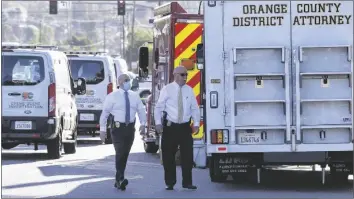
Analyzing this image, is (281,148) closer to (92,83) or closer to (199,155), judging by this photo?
(199,155)

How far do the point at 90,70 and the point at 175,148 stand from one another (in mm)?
12353

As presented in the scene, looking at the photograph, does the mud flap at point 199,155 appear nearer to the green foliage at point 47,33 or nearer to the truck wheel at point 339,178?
the truck wheel at point 339,178

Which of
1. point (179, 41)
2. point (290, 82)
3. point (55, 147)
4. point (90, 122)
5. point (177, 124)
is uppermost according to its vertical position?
point (179, 41)

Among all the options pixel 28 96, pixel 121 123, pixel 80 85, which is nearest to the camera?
pixel 121 123

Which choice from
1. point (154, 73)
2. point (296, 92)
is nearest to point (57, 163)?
point (154, 73)

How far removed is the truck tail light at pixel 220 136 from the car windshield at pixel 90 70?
514 inches

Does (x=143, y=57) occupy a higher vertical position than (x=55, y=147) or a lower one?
higher

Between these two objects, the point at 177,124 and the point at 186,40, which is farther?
the point at 186,40

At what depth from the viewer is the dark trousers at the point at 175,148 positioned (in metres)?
14.6

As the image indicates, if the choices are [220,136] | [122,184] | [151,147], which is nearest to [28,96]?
[151,147]

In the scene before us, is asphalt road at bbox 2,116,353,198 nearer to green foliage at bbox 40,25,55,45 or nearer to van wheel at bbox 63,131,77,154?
van wheel at bbox 63,131,77,154

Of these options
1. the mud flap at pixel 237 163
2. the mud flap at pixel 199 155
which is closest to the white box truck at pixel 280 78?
the mud flap at pixel 237 163

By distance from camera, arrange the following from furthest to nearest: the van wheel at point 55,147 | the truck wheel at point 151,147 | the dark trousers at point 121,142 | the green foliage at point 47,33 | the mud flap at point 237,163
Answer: the green foliage at point 47,33 < the truck wheel at point 151,147 < the van wheel at point 55,147 < the dark trousers at point 121,142 < the mud flap at point 237,163

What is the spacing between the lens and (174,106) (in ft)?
47.9
